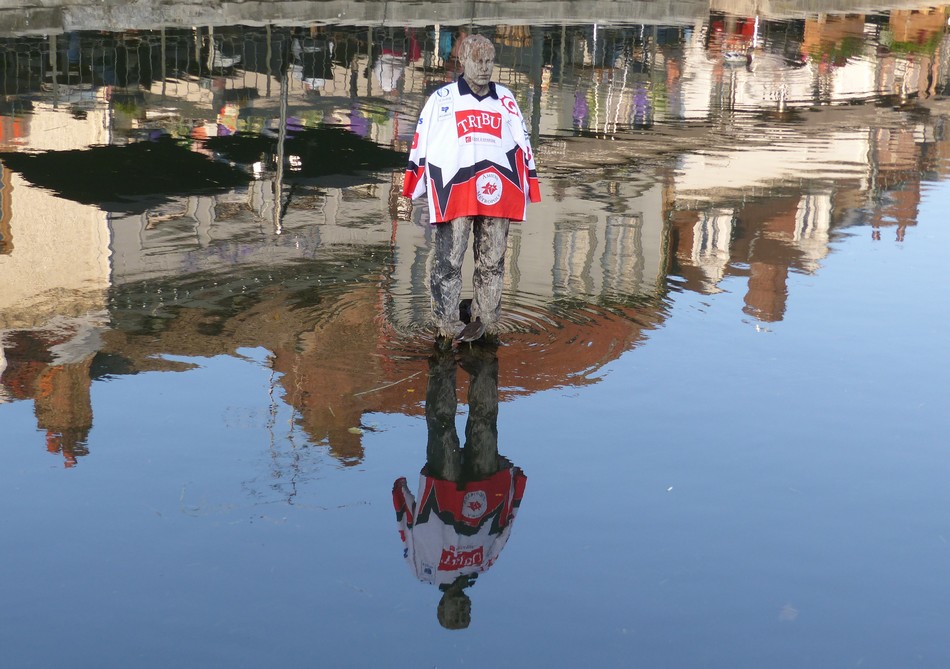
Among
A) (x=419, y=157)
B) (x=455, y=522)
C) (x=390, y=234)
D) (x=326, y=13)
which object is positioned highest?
(x=326, y=13)

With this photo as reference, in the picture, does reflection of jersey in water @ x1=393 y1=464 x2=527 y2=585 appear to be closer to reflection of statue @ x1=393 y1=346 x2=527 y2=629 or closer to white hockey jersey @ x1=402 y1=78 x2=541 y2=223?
reflection of statue @ x1=393 y1=346 x2=527 y2=629

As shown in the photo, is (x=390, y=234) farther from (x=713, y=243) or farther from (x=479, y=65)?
(x=479, y=65)

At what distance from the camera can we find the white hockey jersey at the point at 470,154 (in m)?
9.70

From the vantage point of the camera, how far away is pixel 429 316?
11.0 m

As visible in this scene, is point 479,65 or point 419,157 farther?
point 419,157

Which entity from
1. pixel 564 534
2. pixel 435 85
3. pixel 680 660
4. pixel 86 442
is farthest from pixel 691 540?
pixel 435 85

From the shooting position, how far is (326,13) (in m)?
28.8

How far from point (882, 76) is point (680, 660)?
77.7 ft

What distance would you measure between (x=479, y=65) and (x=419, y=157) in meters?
0.73

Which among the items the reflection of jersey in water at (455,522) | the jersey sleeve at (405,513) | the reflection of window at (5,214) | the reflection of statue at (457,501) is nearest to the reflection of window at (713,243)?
the reflection of statue at (457,501)

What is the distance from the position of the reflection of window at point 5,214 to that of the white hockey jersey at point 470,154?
14.0ft

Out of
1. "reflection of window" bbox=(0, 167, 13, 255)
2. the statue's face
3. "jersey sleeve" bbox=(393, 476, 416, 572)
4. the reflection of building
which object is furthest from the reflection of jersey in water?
"reflection of window" bbox=(0, 167, 13, 255)

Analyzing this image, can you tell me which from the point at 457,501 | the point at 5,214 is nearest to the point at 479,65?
the point at 457,501

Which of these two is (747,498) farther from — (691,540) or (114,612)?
(114,612)
